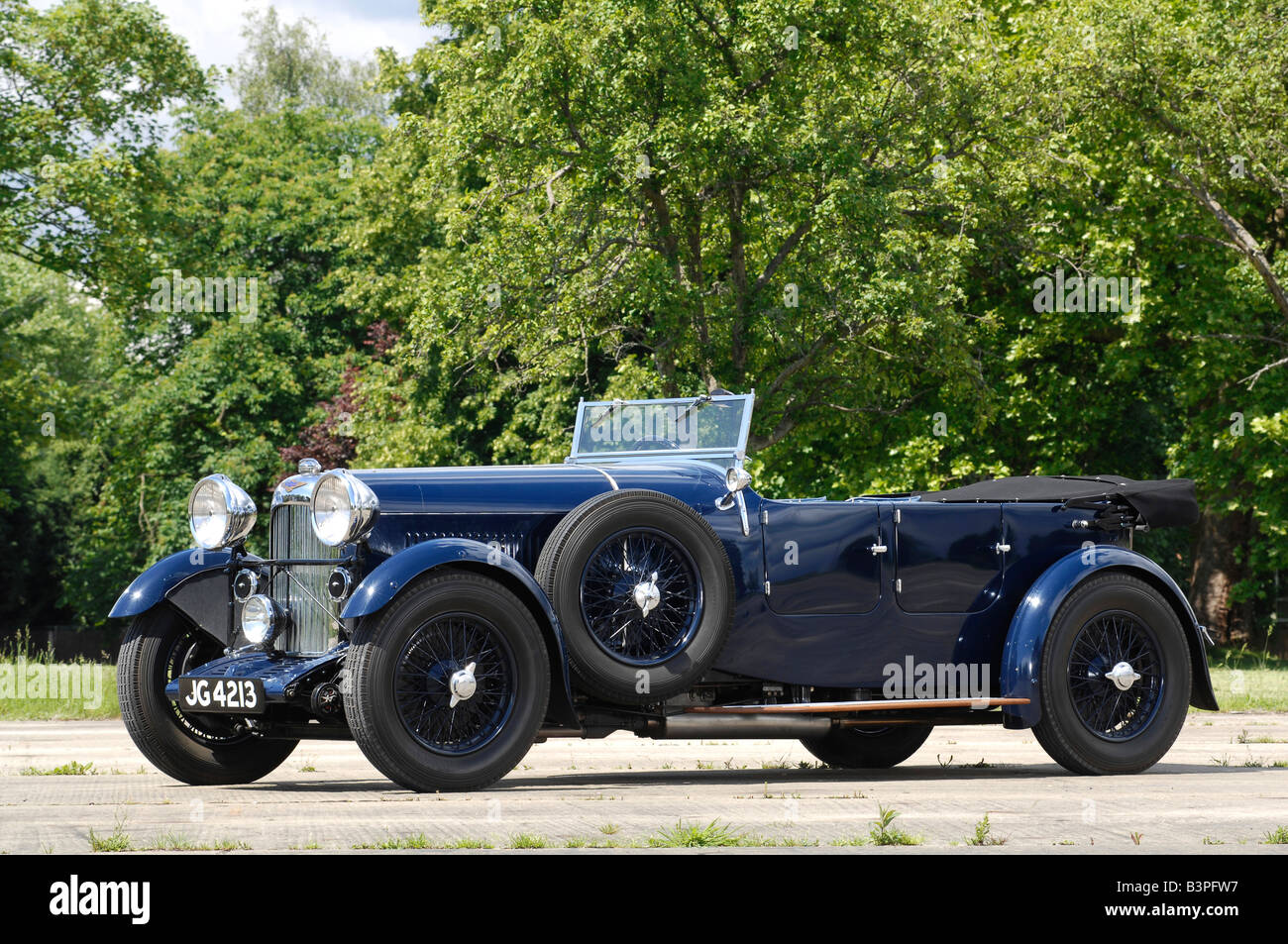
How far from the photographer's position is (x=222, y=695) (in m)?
7.51

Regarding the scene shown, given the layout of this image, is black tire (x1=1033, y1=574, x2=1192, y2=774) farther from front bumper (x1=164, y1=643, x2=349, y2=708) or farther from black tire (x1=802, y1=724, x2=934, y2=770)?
front bumper (x1=164, y1=643, x2=349, y2=708)

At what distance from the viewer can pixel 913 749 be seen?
33.3 feet

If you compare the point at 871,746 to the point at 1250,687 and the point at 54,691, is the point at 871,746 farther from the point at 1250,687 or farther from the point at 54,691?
the point at 54,691

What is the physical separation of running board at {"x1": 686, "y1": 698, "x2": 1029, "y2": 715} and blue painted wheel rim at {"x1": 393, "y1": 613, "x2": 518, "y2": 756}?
115 centimetres

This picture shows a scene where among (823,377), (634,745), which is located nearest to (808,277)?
(823,377)

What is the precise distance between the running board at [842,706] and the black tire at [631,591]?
354 mm

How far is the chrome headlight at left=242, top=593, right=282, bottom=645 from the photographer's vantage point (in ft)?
26.1

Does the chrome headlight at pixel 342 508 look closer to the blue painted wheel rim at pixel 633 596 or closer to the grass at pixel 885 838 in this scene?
the blue painted wheel rim at pixel 633 596

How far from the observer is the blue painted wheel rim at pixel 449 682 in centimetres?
728

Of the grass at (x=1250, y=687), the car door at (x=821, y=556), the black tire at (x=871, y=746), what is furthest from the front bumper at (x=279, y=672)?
the grass at (x=1250, y=687)

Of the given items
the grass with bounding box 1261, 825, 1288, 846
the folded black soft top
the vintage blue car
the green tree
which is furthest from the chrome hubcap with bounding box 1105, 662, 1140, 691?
the green tree

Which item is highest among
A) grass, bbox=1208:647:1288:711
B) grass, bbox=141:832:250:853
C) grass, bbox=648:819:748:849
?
grass, bbox=141:832:250:853

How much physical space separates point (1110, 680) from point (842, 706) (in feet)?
5.82
